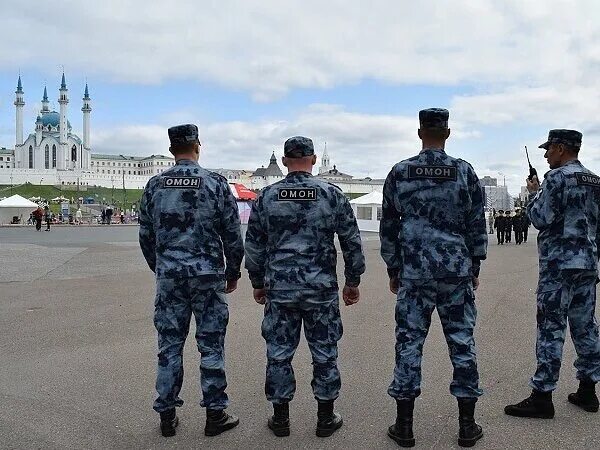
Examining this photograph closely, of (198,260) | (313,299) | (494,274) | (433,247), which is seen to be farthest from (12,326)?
(494,274)

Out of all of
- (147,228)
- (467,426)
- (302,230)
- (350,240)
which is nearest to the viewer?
(467,426)

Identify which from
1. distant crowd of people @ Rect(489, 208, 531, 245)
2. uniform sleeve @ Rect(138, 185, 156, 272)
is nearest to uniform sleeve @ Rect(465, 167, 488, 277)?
uniform sleeve @ Rect(138, 185, 156, 272)

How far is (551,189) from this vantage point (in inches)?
163

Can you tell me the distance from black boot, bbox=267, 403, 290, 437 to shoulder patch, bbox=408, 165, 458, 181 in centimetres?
175

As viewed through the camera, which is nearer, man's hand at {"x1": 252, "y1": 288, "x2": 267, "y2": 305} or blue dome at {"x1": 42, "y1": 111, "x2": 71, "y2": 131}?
man's hand at {"x1": 252, "y1": 288, "x2": 267, "y2": 305}

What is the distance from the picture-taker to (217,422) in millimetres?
3914

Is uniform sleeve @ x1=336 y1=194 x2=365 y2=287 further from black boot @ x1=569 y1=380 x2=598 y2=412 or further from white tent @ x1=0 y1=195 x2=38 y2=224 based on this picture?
white tent @ x1=0 y1=195 x2=38 y2=224

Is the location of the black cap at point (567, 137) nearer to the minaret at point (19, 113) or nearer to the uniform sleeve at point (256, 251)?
the uniform sleeve at point (256, 251)

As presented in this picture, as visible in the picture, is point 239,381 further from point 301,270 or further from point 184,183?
point 184,183

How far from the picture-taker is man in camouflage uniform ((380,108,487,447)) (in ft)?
12.5

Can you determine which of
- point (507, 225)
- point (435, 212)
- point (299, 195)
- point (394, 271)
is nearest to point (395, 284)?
point (394, 271)

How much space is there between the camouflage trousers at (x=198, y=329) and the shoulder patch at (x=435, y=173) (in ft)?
5.01

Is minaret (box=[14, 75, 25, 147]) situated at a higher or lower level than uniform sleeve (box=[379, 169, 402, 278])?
higher

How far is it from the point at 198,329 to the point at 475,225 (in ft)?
6.56
